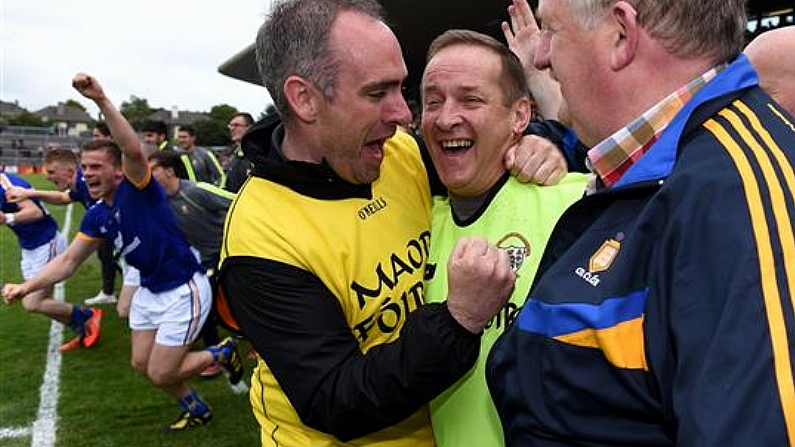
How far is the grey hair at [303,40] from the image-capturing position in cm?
198

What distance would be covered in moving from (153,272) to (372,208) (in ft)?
14.2

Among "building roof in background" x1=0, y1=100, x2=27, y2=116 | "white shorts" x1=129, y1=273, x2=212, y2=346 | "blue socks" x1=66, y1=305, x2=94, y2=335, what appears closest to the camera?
"white shorts" x1=129, y1=273, x2=212, y2=346

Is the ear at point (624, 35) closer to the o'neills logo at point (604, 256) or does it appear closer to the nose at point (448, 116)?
the o'neills logo at point (604, 256)

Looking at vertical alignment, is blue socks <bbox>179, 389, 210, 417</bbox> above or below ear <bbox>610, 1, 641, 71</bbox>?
below

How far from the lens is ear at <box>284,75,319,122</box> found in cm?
202

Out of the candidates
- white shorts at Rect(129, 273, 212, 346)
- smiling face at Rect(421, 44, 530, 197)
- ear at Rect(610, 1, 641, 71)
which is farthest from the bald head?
white shorts at Rect(129, 273, 212, 346)

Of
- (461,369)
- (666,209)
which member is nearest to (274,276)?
(461,369)

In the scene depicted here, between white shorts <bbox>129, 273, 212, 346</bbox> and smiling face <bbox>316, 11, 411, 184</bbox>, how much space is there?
13.0 feet

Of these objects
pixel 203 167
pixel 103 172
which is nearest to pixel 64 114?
pixel 203 167

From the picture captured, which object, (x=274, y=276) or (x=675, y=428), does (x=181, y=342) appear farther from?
(x=675, y=428)

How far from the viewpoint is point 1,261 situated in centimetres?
1342

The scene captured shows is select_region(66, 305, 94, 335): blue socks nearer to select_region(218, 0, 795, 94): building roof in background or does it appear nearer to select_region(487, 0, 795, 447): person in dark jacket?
select_region(487, 0, 795, 447): person in dark jacket

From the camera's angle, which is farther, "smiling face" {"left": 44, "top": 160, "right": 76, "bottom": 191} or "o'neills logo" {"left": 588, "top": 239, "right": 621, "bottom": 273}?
"smiling face" {"left": 44, "top": 160, "right": 76, "bottom": 191}

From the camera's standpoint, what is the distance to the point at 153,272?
5.90 meters
